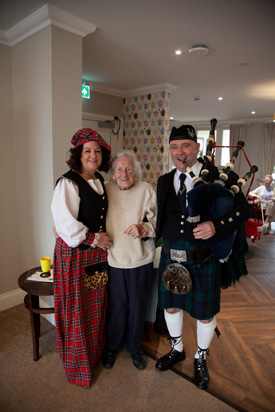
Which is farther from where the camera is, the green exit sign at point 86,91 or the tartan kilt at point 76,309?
the green exit sign at point 86,91

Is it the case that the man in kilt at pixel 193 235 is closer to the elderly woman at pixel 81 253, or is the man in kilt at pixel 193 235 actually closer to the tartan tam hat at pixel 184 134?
the tartan tam hat at pixel 184 134

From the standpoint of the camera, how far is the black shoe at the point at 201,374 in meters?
1.71

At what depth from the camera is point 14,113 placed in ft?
8.04

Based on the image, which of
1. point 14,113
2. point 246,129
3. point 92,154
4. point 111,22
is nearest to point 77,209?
point 92,154

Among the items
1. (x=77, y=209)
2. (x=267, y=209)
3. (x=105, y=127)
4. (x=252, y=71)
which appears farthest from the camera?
(x=267, y=209)

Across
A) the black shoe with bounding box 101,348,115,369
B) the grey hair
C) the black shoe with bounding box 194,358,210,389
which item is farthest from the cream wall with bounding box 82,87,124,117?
the black shoe with bounding box 194,358,210,389

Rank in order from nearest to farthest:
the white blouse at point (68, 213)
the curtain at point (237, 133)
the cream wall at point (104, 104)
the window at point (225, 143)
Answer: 1. the white blouse at point (68, 213)
2. the cream wall at point (104, 104)
3. the curtain at point (237, 133)
4. the window at point (225, 143)

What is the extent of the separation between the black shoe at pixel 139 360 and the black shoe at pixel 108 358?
148 millimetres

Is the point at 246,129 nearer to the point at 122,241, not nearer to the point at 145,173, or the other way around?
the point at 145,173

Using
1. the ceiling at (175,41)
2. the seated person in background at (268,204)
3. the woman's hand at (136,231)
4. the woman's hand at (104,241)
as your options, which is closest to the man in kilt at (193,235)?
the woman's hand at (136,231)

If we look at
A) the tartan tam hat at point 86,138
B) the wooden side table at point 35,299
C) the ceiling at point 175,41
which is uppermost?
the ceiling at point 175,41

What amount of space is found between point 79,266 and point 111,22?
1921mm

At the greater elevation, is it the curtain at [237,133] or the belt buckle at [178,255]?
the curtain at [237,133]

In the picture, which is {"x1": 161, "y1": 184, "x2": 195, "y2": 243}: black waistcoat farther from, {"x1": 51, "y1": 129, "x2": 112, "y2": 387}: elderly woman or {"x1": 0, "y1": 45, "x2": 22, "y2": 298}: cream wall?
{"x1": 0, "y1": 45, "x2": 22, "y2": 298}: cream wall
